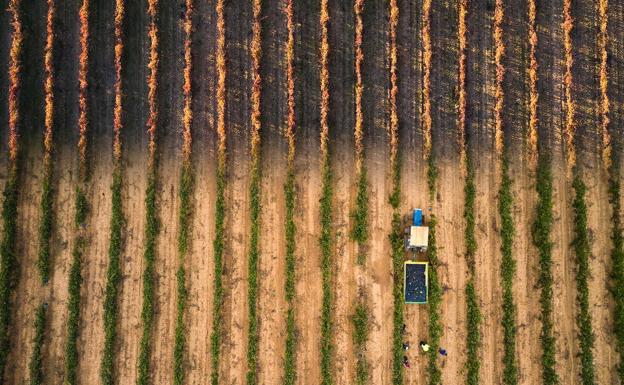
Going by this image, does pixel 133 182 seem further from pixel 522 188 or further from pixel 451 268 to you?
pixel 522 188

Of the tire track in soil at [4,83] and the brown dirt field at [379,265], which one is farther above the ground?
the tire track in soil at [4,83]

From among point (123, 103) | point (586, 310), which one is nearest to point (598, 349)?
point (586, 310)

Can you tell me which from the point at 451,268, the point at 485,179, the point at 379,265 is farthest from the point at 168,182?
the point at 485,179

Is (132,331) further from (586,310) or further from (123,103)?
(586,310)

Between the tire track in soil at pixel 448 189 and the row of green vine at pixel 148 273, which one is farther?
the tire track in soil at pixel 448 189

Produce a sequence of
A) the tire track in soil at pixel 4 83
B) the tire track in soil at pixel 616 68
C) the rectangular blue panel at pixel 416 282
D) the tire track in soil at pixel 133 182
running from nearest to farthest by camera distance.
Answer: the rectangular blue panel at pixel 416 282 < the tire track in soil at pixel 133 182 < the tire track in soil at pixel 4 83 < the tire track in soil at pixel 616 68

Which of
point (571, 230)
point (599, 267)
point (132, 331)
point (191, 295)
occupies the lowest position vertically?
point (132, 331)

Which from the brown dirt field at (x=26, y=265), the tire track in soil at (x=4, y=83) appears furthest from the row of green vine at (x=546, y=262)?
the tire track in soil at (x=4, y=83)

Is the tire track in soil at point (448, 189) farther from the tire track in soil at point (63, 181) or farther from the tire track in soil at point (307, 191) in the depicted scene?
the tire track in soil at point (63, 181)
